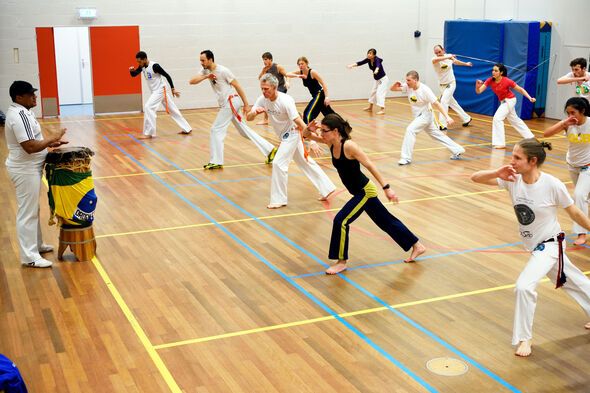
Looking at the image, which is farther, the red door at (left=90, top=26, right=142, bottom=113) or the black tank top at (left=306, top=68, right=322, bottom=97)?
the red door at (left=90, top=26, right=142, bottom=113)

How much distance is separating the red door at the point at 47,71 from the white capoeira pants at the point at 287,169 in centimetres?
1167

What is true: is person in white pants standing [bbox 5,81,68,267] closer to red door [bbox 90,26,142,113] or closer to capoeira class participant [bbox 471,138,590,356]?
capoeira class participant [bbox 471,138,590,356]

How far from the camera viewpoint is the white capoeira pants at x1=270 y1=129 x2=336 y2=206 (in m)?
10.2

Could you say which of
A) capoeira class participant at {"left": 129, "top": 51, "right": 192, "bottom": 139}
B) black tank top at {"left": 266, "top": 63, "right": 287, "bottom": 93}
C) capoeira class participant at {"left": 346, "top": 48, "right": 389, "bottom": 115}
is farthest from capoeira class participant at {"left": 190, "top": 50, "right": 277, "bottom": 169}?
capoeira class participant at {"left": 346, "top": 48, "right": 389, "bottom": 115}

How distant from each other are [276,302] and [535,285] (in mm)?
2576

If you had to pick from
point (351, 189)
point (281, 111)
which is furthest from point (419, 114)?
point (351, 189)

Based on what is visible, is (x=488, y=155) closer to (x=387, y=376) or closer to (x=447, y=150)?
(x=447, y=150)

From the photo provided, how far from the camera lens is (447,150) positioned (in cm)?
1479

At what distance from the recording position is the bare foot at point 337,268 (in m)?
7.71

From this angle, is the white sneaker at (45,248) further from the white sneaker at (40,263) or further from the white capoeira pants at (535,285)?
the white capoeira pants at (535,285)

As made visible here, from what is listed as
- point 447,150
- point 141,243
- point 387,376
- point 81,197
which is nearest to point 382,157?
point 447,150

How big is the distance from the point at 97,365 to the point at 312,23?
18366 mm

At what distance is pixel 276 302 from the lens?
6.96 metres

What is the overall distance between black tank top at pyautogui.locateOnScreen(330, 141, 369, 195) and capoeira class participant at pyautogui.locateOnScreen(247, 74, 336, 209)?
7.48 feet
